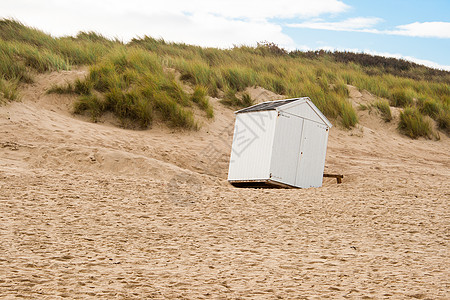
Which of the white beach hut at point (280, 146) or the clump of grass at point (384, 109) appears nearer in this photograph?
the white beach hut at point (280, 146)

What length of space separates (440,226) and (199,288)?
11.9 feet

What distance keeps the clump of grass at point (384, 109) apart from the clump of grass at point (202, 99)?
19.8 ft

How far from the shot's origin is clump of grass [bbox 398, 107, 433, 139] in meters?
15.1

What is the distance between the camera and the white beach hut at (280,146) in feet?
28.5

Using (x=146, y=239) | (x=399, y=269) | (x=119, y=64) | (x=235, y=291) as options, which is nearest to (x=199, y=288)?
(x=235, y=291)

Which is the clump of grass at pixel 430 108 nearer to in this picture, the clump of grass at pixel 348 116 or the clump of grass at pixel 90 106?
the clump of grass at pixel 348 116

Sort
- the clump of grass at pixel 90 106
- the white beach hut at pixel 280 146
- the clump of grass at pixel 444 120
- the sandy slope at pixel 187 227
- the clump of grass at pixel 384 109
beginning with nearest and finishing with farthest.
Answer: the sandy slope at pixel 187 227 → the white beach hut at pixel 280 146 → the clump of grass at pixel 90 106 → the clump of grass at pixel 444 120 → the clump of grass at pixel 384 109

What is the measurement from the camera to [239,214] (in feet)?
20.5

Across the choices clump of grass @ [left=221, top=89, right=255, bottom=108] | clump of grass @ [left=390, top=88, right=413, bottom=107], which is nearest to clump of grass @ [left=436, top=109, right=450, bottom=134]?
clump of grass @ [left=390, top=88, right=413, bottom=107]

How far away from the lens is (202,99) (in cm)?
1366

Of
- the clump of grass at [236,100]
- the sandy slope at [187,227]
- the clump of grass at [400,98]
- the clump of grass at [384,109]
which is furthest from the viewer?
the clump of grass at [400,98]

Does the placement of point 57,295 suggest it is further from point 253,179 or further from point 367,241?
point 253,179

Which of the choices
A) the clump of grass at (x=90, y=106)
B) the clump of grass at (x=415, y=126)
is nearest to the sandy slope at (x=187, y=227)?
the clump of grass at (x=90, y=106)

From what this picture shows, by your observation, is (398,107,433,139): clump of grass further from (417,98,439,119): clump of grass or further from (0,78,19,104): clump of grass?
(0,78,19,104): clump of grass
